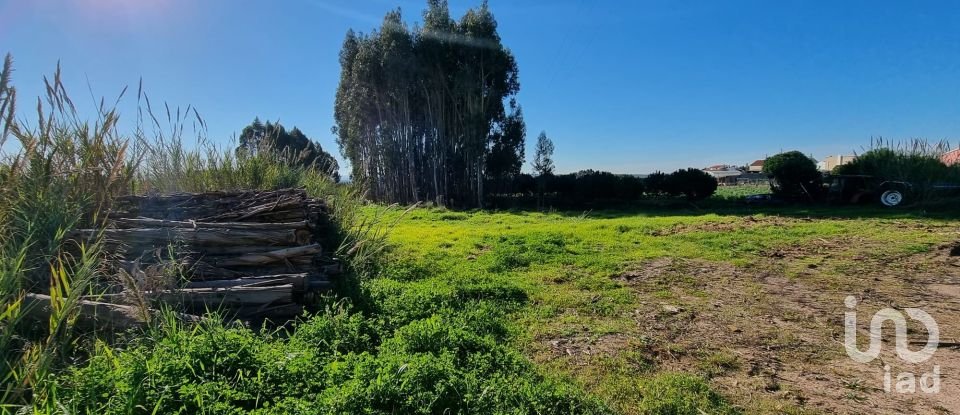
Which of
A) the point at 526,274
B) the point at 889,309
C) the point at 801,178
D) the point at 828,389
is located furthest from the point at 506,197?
the point at 828,389

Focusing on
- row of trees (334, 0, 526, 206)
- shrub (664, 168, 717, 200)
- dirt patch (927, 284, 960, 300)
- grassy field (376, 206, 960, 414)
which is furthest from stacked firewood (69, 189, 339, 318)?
shrub (664, 168, 717, 200)

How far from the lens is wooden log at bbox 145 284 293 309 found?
2898 mm

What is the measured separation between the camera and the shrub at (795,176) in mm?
15219

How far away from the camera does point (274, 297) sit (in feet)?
10.2

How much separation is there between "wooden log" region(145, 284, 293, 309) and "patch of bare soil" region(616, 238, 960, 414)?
A: 272cm

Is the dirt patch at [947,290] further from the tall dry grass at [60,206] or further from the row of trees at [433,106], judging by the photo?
the row of trees at [433,106]

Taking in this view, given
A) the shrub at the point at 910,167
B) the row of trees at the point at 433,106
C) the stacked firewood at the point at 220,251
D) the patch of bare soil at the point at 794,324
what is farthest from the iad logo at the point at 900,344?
the row of trees at the point at 433,106

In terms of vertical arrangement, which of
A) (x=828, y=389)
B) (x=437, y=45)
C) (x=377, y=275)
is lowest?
(x=828, y=389)

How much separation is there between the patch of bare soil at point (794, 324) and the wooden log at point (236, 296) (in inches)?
107

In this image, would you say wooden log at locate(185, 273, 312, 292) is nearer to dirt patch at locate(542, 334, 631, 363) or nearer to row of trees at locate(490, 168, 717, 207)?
dirt patch at locate(542, 334, 631, 363)

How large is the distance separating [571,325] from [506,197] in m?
16.2

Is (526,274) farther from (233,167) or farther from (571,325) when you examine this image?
(233,167)

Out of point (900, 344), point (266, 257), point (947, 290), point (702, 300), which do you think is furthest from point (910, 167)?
point (266, 257)

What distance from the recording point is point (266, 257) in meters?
3.61
